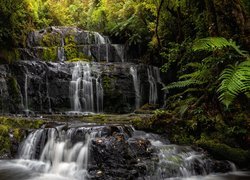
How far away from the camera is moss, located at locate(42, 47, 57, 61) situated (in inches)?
579

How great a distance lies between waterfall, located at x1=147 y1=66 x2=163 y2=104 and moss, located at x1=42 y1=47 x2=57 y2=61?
479 cm

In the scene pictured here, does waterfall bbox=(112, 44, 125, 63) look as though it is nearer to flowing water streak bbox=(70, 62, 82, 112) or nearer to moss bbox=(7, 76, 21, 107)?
flowing water streak bbox=(70, 62, 82, 112)

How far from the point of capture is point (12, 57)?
1260 cm

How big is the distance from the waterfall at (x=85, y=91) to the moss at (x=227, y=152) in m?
6.77

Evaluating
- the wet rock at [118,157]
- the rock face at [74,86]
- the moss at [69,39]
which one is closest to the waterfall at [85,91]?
the rock face at [74,86]

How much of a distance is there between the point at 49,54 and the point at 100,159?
1043cm

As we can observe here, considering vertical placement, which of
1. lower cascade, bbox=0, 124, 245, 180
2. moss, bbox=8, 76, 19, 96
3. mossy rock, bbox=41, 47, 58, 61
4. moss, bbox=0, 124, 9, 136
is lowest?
lower cascade, bbox=0, 124, 245, 180

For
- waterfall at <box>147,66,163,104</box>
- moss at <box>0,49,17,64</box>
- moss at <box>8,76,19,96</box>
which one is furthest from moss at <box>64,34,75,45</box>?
moss at <box>8,76,19,96</box>

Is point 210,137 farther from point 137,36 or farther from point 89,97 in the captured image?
point 137,36

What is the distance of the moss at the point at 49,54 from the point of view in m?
14.7

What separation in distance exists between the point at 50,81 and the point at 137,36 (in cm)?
518

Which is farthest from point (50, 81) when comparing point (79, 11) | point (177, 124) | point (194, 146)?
point (79, 11)

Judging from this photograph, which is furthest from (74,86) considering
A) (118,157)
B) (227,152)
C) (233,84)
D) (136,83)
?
(233,84)

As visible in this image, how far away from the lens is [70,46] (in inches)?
631
